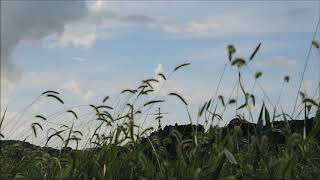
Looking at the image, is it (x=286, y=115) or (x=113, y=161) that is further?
(x=286, y=115)

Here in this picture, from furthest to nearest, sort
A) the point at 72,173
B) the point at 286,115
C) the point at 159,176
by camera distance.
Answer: the point at 286,115 < the point at 72,173 < the point at 159,176

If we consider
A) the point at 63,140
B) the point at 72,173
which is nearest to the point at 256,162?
the point at 72,173

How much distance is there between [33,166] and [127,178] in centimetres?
140

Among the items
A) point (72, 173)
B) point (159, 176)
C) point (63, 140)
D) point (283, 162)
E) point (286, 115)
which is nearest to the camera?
point (283, 162)

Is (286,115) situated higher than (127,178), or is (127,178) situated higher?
(286,115)

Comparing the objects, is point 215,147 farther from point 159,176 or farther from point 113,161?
point 113,161

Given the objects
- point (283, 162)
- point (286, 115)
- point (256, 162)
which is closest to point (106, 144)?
point (256, 162)

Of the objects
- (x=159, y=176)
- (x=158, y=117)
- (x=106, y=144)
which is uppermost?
(x=158, y=117)

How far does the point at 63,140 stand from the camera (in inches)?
264

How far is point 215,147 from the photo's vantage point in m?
5.51

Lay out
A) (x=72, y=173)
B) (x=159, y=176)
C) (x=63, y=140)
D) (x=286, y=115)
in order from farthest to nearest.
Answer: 1. (x=63, y=140)
2. (x=286, y=115)
3. (x=72, y=173)
4. (x=159, y=176)

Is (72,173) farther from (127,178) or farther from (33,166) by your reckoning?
(33,166)

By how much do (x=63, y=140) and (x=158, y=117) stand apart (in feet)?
4.04

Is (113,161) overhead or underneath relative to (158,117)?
underneath
